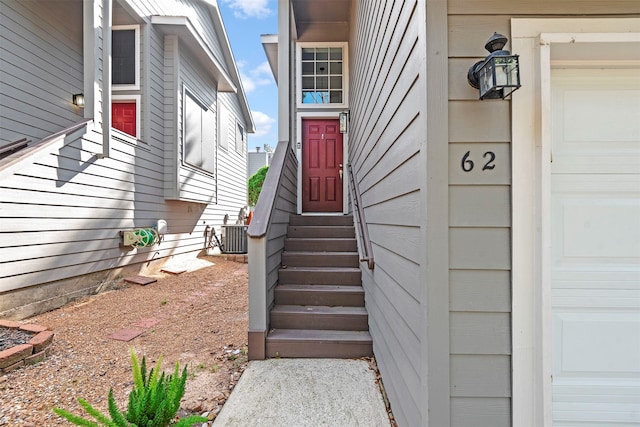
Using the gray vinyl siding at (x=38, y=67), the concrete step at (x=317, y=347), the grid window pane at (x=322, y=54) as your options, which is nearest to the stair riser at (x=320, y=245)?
the concrete step at (x=317, y=347)

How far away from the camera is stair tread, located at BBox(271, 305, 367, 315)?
8.93 feet

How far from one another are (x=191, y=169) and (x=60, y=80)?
8.00 feet

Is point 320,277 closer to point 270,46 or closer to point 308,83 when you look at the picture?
point 308,83

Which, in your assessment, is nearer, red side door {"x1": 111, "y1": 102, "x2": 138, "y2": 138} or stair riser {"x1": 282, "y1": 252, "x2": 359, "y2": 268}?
stair riser {"x1": 282, "y1": 252, "x2": 359, "y2": 268}

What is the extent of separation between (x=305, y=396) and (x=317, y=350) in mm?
524

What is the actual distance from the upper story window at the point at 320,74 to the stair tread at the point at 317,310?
3.64 m

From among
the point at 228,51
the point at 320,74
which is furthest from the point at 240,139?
the point at 320,74

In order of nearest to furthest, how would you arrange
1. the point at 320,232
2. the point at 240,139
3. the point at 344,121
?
the point at 320,232 < the point at 344,121 < the point at 240,139

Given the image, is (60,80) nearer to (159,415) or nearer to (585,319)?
(159,415)

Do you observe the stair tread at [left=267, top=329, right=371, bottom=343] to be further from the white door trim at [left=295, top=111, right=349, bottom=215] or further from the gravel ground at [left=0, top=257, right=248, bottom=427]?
the white door trim at [left=295, top=111, right=349, bottom=215]

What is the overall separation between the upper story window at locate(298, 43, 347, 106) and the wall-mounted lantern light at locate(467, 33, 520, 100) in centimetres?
435

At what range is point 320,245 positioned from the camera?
12.1 feet

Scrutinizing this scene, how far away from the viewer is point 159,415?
1441 mm

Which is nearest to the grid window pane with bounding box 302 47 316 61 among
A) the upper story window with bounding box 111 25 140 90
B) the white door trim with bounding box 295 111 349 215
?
the white door trim with bounding box 295 111 349 215
